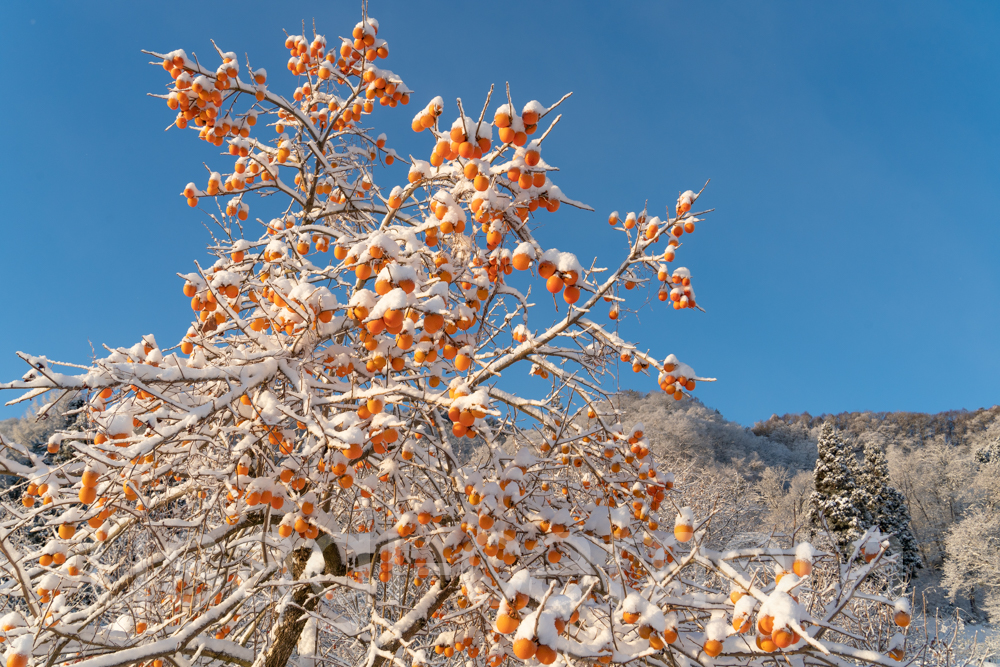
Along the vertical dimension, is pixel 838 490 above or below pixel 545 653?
above

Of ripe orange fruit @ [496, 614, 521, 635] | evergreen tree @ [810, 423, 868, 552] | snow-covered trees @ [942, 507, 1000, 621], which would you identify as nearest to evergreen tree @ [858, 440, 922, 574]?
evergreen tree @ [810, 423, 868, 552]

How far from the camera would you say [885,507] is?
23.9m

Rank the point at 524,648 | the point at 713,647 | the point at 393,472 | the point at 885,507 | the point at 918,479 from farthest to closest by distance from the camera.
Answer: the point at 918,479, the point at 885,507, the point at 393,472, the point at 713,647, the point at 524,648

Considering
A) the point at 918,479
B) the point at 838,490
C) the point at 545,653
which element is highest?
the point at 918,479

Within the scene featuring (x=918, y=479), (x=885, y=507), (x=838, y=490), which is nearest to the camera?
(x=838, y=490)

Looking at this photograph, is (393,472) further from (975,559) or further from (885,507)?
(975,559)

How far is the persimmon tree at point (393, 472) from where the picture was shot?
7.30 feet

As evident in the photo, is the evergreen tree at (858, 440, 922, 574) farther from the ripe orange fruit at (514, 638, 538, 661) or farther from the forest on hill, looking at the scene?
the ripe orange fruit at (514, 638, 538, 661)

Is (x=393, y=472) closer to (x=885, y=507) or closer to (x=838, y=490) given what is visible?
(x=838, y=490)

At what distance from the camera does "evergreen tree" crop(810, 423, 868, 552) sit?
22000mm

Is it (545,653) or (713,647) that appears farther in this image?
(713,647)

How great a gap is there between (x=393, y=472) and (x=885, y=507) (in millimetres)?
28530

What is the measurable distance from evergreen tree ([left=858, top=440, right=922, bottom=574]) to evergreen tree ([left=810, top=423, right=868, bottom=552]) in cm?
65

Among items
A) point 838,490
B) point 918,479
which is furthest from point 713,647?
point 918,479
